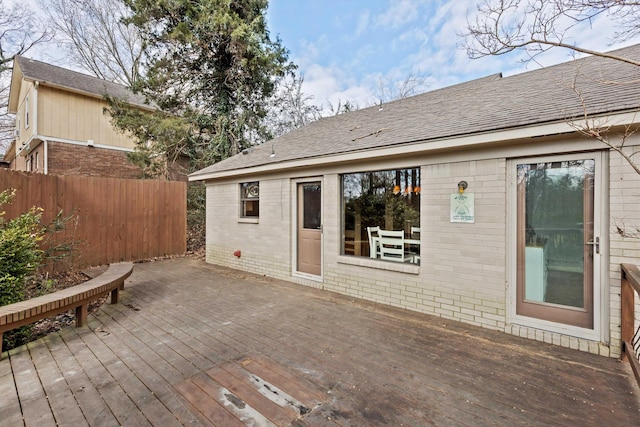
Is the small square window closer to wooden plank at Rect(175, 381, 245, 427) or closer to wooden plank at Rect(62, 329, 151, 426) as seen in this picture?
wooden plank at Rect(62, 329, 151, 426)

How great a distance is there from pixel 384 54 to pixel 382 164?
10253mm

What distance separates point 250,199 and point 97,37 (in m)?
17.4

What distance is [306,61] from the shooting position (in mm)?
16328

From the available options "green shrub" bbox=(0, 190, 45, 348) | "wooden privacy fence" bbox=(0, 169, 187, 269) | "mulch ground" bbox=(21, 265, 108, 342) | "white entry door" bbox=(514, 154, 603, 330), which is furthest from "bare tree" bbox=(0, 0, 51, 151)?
"white entry door" bbox=(514, 154, 603, 330)

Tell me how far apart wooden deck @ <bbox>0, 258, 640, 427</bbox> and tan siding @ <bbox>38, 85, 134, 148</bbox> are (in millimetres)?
11764

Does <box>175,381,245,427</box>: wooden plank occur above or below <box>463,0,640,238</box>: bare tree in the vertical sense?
below

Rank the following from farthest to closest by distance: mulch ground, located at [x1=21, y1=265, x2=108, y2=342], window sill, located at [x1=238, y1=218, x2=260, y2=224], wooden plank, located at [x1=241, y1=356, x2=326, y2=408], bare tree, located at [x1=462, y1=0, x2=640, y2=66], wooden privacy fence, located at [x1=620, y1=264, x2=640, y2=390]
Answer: window sill, located at [x1=238, y1=218, x2=260, y2=224]
mulch ground, located at [x1=21, y1=265, x2=108, y2=342]
wooden privacy fence, located at [x1=620, y1=264, x2=640, y2=390]
bare tree, located at [x1=462, y1=0, x2=640, y2=66]
wooden plank, located at [x1=241, y1=356, x2=326, y2=408]

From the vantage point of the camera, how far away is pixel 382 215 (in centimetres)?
544

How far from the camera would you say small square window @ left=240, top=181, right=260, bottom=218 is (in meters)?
7.57

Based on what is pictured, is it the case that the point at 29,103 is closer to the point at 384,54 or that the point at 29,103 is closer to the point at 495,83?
the point at 384,54

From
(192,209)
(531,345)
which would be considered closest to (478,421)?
(531,345)

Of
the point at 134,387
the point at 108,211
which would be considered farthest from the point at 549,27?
the point at 108,211

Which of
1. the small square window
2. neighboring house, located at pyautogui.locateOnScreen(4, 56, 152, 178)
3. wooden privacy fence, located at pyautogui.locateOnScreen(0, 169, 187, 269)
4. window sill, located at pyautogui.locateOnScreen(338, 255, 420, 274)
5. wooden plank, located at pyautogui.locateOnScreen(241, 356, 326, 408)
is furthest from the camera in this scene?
neighboring house, located at pyautogui.locateOnScreen(4, 56, 152, 178)

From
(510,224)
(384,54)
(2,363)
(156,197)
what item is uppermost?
(384,54)
